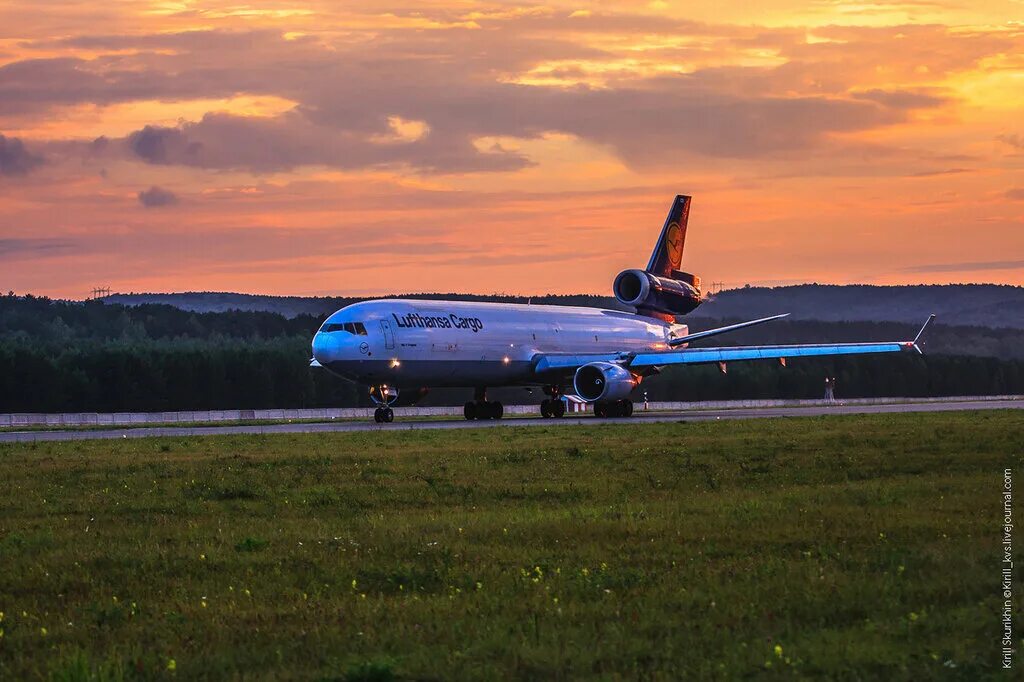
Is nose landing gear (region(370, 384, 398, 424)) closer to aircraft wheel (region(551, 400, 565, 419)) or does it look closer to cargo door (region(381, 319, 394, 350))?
cargo door (region(381, 319, 394, 350))

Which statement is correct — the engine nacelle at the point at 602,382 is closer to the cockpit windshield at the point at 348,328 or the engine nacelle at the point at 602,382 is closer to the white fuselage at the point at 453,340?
the white fuselage at the point at 453,340

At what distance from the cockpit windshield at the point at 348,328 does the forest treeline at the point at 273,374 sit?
4843cm

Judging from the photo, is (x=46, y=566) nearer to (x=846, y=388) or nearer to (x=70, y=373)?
(x=70, y=373)

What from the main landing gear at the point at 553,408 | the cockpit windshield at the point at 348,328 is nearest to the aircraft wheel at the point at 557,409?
the main landing gear at the point at 553,408

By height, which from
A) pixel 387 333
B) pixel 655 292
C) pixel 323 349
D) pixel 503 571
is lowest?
pixel 503 571

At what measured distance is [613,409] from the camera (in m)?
63.2

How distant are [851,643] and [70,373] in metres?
95.7

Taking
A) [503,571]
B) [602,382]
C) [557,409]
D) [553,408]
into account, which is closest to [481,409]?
[553,408]

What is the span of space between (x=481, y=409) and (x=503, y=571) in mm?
48960

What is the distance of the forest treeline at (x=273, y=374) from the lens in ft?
328

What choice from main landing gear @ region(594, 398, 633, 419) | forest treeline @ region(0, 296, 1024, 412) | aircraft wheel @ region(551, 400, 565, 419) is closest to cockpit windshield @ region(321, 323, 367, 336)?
main landing gear @ region(594, 398, 633, 419)

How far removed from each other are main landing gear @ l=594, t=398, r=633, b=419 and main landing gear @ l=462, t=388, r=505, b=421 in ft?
15.6

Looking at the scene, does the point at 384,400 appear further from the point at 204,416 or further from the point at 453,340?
the point at 204,416

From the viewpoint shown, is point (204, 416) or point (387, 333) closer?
point (387, 333)
